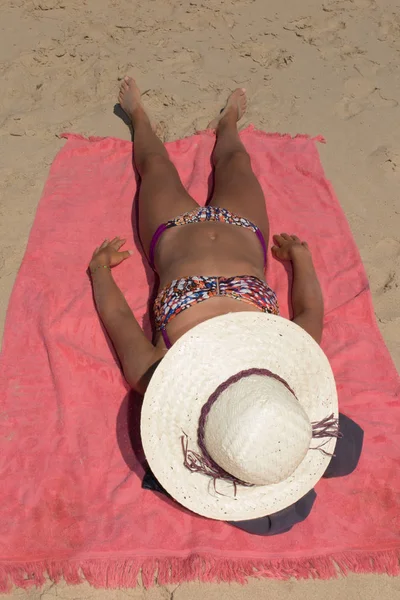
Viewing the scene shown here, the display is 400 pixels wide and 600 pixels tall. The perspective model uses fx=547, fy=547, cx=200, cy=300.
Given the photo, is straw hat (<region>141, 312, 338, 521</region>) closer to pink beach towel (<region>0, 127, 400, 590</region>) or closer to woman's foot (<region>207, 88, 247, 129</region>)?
pink beach towel (<region>0, 127, 400, 590</region>)

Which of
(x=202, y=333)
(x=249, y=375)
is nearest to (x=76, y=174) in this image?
(x=202, y=333)

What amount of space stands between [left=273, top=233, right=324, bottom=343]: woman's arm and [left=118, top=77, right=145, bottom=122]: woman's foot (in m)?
1.35

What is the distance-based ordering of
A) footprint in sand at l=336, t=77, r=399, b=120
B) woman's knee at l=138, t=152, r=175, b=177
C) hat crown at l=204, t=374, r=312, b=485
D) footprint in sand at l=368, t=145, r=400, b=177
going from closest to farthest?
hat crown at l=204, t=374, r=312, b=485 < woman's knee at l=138, t=152, r=175, b=177 < footprint in sand at l=368, t=145, r=400, b=177 < footprint in sand at l=336, t=77, r=399, b=120

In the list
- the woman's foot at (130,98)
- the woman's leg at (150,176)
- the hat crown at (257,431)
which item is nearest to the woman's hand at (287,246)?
the woman's leg at (150,176)

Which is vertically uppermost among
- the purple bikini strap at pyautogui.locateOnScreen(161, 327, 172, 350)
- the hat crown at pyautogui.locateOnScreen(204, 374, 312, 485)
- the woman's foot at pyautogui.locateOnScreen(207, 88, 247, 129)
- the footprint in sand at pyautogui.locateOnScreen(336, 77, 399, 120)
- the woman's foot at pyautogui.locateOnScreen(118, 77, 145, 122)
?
the footprint in sand at pyautogui.locateOnScreen(336, 77, 399, 120)

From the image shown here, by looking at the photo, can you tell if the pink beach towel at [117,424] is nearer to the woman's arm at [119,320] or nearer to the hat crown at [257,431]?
the woman's arm at [119,320]

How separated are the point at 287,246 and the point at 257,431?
1.77 meters

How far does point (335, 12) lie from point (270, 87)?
3.59 feet

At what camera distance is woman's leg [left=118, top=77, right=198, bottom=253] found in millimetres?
2957

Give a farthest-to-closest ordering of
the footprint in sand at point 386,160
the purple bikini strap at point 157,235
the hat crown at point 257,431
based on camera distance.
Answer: the footprint in sand at point 386,160 → the purple bikini strap at point 157,235 → the hat crown at point 257,431

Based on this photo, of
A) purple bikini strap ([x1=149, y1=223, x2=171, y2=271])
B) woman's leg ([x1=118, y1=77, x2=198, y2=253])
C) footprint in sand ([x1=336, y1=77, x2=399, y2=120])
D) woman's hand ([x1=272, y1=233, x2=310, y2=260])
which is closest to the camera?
purple bikini strap ([x1=149, y1=223, x2=171, y2=271])

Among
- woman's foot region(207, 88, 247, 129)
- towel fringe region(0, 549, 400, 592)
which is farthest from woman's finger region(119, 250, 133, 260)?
towel fringe region(0, 549, 400, 592)

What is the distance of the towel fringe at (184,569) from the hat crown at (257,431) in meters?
0.78

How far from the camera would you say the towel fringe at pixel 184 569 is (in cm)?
221
